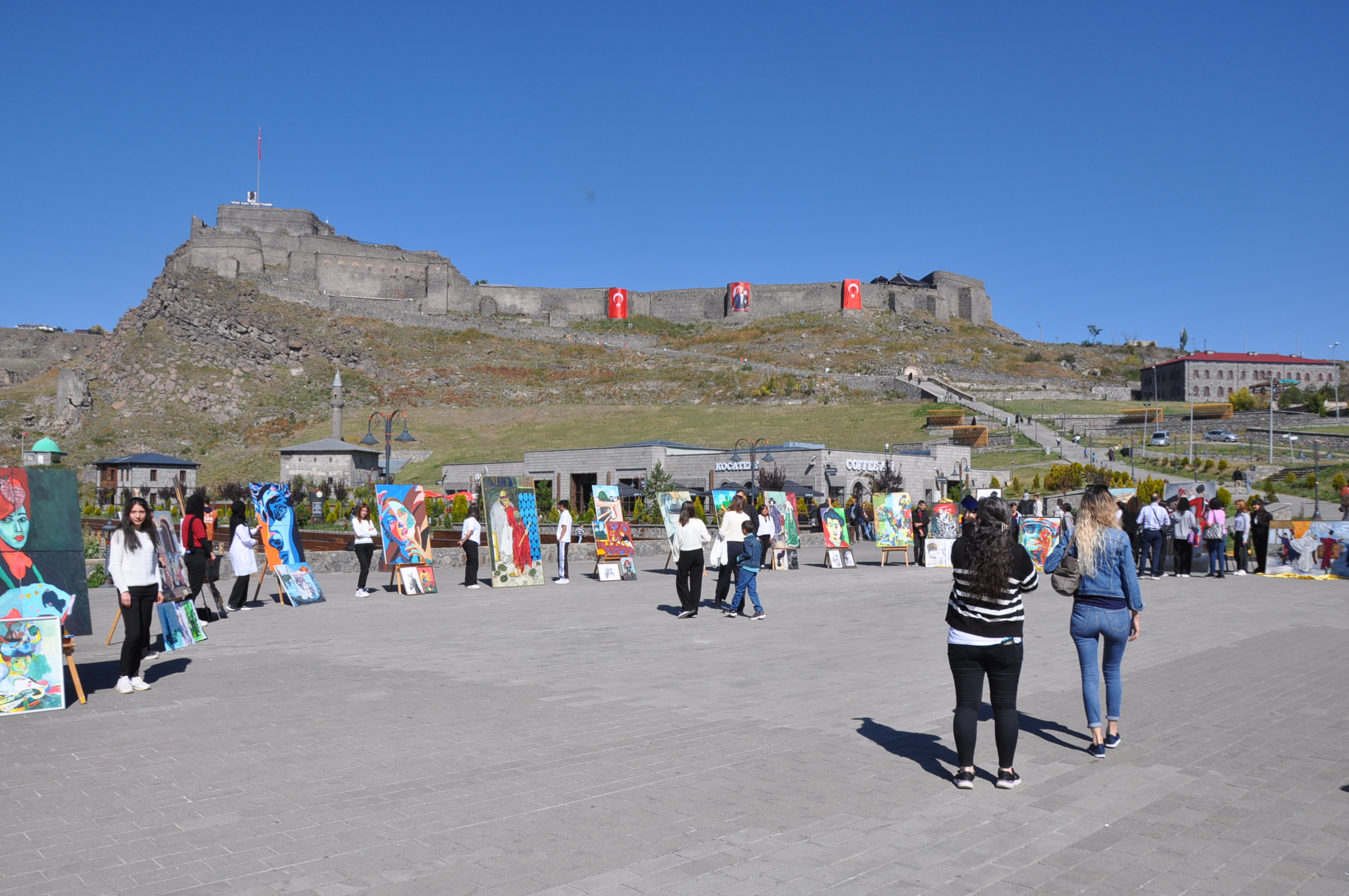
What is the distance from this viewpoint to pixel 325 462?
41406 mm

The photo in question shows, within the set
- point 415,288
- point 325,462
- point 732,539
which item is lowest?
point 732,539

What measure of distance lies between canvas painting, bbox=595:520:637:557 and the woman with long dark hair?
20.5ft

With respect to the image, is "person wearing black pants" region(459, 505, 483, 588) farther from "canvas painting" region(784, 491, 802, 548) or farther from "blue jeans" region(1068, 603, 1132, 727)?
"blue jeans" region(1068, 603, 1132, 727)

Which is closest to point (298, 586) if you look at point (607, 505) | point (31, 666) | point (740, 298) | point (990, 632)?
point (607, 505)

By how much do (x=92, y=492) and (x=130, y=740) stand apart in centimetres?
4725

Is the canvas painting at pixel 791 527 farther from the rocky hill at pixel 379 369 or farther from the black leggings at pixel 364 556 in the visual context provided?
the rocky hill at pixel 379 369

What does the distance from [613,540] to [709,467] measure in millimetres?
24255

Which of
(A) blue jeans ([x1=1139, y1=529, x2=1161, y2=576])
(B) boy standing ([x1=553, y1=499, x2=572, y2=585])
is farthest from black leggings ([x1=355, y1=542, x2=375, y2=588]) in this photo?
(A) blue jeans ([x1=1139, y1=529, x2=1161, y2=576])

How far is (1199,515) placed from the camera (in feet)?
62.7

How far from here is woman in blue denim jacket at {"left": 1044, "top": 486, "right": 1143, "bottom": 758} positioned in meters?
5.92

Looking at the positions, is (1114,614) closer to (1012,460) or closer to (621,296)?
(1012,460)

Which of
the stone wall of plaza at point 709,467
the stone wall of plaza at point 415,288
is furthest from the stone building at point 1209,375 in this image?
the stone wall of plaza at point 709,467

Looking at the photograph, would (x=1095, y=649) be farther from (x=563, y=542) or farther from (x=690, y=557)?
(x=563, y=542)

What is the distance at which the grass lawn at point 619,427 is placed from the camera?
2261 inches
